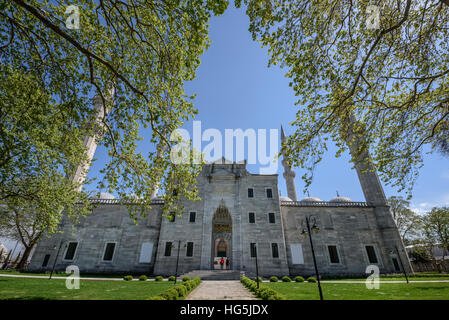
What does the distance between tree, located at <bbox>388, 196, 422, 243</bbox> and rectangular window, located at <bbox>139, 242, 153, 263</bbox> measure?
35423mm

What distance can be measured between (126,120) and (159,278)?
1478 centimetres

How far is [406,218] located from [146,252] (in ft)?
126

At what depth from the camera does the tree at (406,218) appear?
2945cm

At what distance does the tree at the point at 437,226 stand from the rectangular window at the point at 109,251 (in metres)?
43.8

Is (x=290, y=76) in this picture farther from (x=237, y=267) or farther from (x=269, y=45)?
(x=237, y=267)

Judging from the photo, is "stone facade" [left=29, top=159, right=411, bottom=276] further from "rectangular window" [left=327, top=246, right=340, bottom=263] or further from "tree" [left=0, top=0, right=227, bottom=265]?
"tree" [left=0, top=0, right=227, bottom=265]

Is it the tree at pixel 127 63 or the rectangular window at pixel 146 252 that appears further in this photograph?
the rectangular window at pixel 146 252

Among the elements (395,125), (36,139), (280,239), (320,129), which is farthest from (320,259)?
(36,139)

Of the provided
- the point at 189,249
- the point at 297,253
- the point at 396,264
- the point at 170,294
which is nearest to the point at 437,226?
the point at 396,264

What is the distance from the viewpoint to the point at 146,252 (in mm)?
23203

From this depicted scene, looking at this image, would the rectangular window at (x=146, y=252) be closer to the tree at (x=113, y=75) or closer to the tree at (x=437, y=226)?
the tree at (x=113, y=75)

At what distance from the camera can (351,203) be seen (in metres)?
26.6

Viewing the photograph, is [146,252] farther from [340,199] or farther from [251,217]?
[340,199]

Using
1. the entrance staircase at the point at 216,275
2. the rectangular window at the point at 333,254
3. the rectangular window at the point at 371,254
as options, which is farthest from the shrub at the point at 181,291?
the rectangular window at the point at 371,254
